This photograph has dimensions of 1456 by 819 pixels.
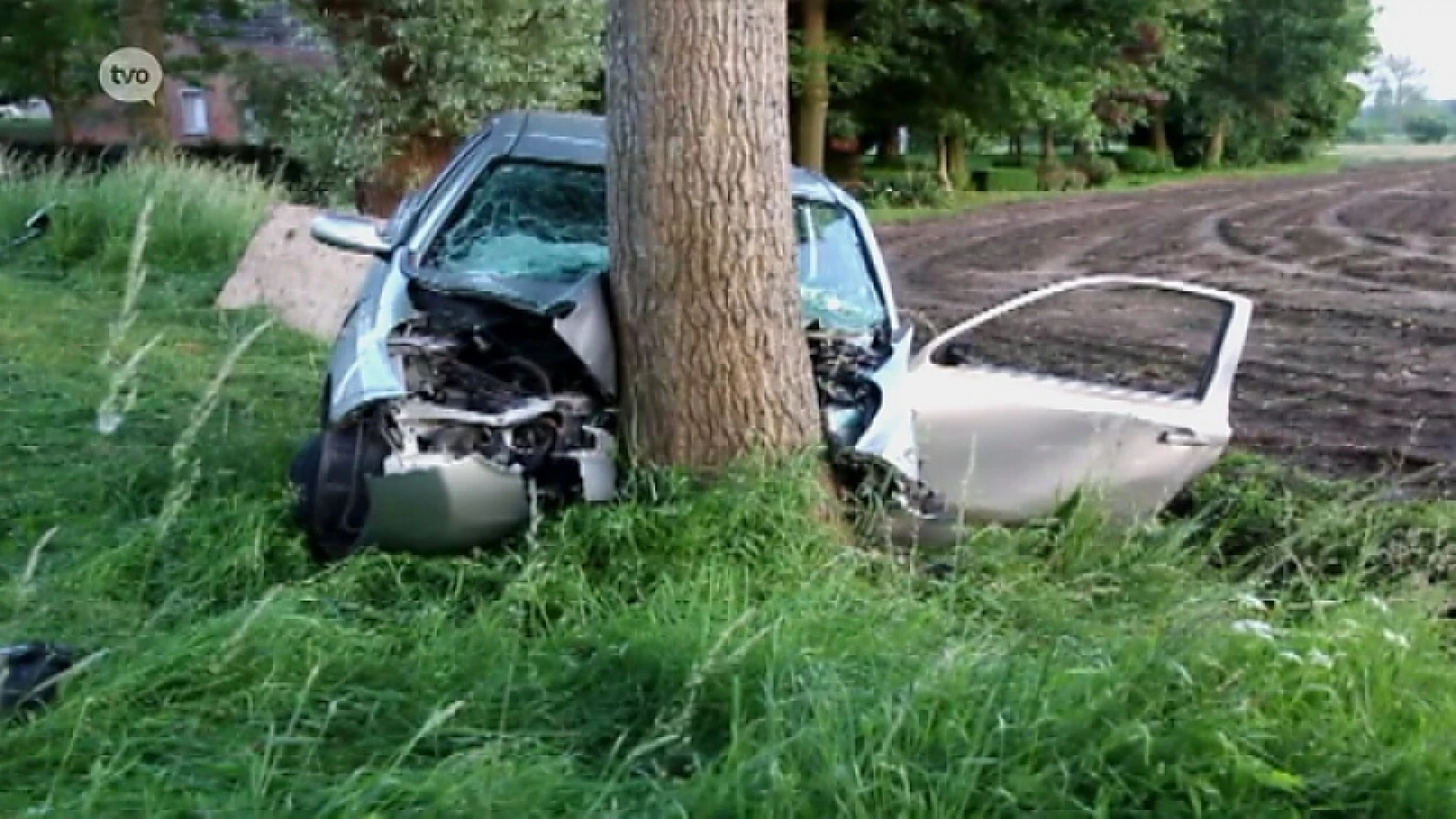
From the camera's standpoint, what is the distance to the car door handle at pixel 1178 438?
4695mm

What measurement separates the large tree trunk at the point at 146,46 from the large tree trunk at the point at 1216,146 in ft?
113

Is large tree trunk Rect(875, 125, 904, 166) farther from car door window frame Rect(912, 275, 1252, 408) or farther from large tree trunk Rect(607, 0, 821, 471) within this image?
large tree trunk Rect(607, 0, 821, 471)

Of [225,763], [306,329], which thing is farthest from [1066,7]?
[225,763]

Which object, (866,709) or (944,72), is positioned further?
(944,72)

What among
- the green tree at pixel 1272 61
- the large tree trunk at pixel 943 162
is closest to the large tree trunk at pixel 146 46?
the large tree trunk at pixel 943 162

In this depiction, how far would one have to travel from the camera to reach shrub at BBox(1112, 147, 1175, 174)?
4081cm

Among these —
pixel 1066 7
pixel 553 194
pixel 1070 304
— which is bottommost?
pixel 1070 304

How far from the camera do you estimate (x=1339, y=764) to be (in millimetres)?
2781

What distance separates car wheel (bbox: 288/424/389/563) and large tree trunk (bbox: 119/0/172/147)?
14.0m

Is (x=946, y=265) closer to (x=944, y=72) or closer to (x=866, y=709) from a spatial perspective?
(x=944, y=72)

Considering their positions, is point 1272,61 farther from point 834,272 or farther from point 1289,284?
point 834,272

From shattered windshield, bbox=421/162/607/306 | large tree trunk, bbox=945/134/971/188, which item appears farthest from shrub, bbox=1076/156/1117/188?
shattered windshield, bbox=421/162/607/306

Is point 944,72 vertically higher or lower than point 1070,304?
higher

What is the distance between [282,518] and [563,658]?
5.09 feet
